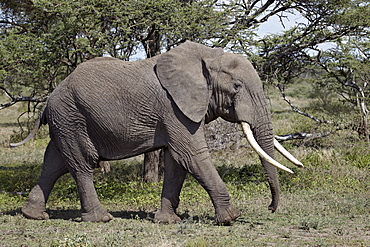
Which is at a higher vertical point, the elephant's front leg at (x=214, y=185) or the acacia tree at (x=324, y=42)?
the acacia tree at (x=324, y=42)

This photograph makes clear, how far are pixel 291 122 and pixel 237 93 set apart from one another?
15979 millimetres

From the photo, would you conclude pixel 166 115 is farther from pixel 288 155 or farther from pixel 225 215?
pixel 288 155

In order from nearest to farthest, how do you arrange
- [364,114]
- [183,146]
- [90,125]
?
[183,146] < [90,125] < [364,114]

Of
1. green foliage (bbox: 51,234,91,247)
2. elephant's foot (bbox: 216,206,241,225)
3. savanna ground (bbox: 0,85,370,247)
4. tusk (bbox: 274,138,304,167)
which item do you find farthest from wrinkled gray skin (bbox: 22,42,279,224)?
green foliage (bbox: 51,234,91,247)

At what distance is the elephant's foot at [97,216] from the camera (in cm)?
784

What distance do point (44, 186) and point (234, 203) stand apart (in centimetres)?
350

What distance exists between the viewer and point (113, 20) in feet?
36.0

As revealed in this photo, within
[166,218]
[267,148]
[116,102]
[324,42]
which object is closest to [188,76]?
[116,102]

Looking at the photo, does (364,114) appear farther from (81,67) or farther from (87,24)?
(81,67)

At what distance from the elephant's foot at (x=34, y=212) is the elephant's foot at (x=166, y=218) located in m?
1.99

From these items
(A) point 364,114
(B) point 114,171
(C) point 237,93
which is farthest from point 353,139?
(C) point 237,93

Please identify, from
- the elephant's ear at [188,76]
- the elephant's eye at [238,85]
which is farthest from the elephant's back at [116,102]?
the elephant's eye at [238,85]

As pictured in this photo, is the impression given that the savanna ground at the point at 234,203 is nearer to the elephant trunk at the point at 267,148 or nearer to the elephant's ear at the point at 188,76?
the elephant trunk at the point at 267,148

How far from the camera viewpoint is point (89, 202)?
7.92 metres
